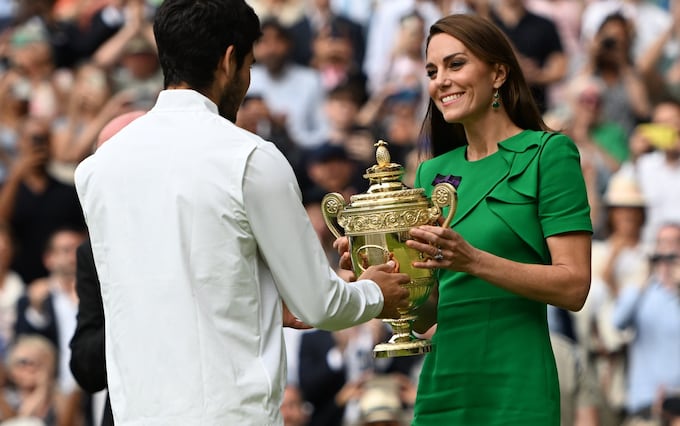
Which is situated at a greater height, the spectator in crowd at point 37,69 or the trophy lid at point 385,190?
the spectator in crowd at point 37,69

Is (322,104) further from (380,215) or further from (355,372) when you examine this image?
(380,215)

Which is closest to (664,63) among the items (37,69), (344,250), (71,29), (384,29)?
(384,29)

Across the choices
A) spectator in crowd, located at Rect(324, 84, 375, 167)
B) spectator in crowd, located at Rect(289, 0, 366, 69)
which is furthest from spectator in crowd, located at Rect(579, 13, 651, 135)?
spectator in crowd, located at Rect(289, 0, 366, 69)

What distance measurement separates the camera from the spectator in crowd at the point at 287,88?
9719 millimetres

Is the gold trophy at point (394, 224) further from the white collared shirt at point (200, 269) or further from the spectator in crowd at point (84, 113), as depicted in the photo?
the spectator in crowd at point (84, 113)

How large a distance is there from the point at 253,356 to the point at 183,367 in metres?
0.17

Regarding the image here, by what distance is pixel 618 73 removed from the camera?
9242 mm

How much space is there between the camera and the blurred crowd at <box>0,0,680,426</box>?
818cm

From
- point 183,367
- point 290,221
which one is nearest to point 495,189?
point 290,221

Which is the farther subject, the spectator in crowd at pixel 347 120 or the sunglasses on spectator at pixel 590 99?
the spectator in crowd at pixel 347 120

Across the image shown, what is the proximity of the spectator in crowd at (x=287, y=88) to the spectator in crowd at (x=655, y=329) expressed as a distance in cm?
248

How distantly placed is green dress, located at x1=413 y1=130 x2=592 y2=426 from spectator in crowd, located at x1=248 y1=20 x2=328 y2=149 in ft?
17.7

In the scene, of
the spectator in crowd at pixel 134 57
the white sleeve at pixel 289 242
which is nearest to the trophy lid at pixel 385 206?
the white sleeve at pixel 289 242

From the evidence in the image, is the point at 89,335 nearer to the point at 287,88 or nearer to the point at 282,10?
the point at 287,88
